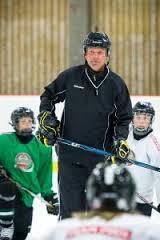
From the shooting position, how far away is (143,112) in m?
4.31

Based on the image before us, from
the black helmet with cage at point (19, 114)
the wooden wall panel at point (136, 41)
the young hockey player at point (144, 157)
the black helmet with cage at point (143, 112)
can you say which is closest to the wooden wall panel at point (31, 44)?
the wooden wall panel at point (136, 41)

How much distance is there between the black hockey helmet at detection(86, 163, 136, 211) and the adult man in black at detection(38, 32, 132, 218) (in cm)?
160

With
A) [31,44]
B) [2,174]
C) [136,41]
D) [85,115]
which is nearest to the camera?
[85,115]

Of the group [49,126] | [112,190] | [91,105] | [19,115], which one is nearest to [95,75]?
[91,105]

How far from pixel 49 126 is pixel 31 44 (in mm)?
6459

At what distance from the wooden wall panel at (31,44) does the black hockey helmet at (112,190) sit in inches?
315

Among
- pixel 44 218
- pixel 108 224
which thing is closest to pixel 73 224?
pixel 108 224

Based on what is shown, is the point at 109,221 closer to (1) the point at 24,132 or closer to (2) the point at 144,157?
(2) the point at 144,157

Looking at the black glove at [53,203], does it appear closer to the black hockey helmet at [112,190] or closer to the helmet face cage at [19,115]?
the helmet face cage at [19,115]

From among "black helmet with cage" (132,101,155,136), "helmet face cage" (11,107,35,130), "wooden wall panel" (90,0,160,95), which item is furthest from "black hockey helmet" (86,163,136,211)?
"wooden wall panel" (90,0,160,95)

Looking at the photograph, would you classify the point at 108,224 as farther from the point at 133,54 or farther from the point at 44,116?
the point at 133,54

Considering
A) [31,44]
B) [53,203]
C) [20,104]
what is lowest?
[53,203]

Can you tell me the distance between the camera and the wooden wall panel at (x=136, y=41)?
31.3 feet

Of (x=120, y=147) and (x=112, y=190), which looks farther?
(x=120, y=147)
